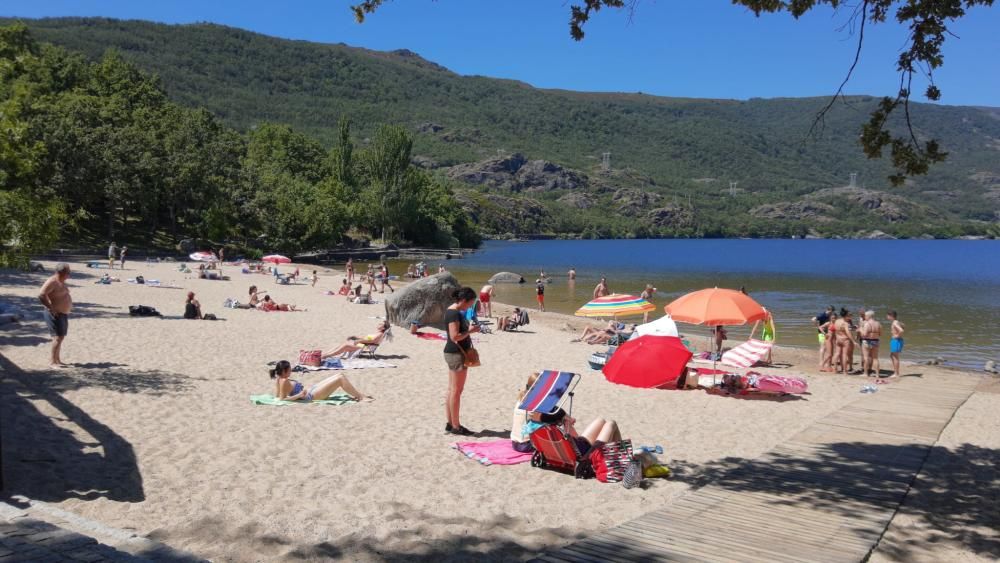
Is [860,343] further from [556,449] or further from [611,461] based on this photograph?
[556,449]

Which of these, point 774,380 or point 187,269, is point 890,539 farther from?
point 187,269

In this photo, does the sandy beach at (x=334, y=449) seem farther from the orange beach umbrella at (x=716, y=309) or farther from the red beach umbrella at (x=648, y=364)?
the orange beach umbrella at (x=716, y=309)

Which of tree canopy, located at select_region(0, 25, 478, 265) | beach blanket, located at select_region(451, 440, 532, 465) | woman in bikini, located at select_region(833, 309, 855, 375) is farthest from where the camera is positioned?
tree canopy, located at select_region(0, 25, 478, 265)

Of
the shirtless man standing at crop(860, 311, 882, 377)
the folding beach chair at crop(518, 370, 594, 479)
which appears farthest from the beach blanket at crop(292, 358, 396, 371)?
the shirtless man standing at crop(860, 311, 882, 377)

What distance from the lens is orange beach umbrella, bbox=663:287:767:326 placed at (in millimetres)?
13758

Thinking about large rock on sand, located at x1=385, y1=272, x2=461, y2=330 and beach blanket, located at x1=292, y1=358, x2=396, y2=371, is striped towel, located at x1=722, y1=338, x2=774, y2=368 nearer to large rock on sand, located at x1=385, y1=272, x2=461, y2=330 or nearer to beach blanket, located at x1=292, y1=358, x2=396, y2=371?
beach blanket, located at x1=292, y1=358, x2=396, y2=371

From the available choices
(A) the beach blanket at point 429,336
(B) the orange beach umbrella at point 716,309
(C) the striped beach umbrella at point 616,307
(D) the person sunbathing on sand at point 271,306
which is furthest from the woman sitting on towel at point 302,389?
(D) the person sunbathing on sand at point 271,306

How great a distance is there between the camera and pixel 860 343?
15531mm

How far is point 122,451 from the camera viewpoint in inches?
284

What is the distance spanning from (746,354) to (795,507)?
364 inches

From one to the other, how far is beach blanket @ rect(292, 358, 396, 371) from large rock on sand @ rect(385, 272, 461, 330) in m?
4.95

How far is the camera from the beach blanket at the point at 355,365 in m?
12.7

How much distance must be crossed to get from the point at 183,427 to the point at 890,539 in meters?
7.44

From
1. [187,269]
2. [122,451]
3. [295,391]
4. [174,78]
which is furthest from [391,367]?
[174,78]
